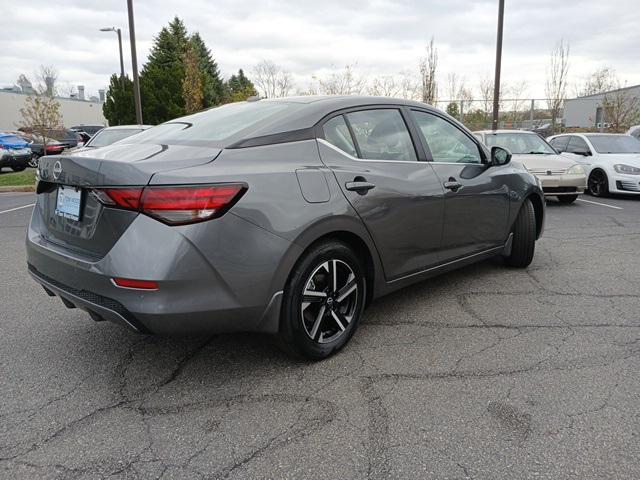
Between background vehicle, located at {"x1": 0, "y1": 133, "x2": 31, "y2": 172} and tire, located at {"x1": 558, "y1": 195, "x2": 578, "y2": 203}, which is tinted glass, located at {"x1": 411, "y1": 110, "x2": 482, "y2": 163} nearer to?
tire, located at {"x1": 558, "y1": 195, "x2": 578, "y2": 203}

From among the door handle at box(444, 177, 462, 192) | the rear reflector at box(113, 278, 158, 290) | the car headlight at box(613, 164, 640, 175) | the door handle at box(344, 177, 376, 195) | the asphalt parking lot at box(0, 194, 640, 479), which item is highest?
the door handle at box(344, 177, 376, 195)

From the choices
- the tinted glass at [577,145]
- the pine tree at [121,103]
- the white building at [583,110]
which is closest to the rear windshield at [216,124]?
the tinted glass at [577,145]

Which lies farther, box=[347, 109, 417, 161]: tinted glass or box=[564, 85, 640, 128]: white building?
box=[564, 85, 640, 128]: white building

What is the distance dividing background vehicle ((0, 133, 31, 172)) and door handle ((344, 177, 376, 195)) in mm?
19151

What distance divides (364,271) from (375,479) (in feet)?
4.87

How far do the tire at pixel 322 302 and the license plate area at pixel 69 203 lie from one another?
1.17 m

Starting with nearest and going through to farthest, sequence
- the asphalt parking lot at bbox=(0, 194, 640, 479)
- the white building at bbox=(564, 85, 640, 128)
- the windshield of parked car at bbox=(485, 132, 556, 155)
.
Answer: the asphalt parking lot at bbox=(0, 194, 640, 479) < the windshield of parked car at bbox=(485, 132, 556, 155) < the white building at bbox=(564, 85, 640, 128)

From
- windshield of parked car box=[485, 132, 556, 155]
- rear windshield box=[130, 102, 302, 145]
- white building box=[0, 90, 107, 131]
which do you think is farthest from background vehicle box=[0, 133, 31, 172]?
white building box=[0, 90, 107, 131]

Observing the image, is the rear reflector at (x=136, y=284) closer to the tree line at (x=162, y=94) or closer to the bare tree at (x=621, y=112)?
the bare tree at (x=621, y=112)

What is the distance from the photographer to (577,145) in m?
12.1

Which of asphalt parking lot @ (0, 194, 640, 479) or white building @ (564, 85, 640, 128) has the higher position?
white building @ (564, 85, 640, 128)

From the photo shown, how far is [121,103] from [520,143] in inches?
1015

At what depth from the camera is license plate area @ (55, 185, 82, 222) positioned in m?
2.78

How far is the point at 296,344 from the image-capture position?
117 inches
